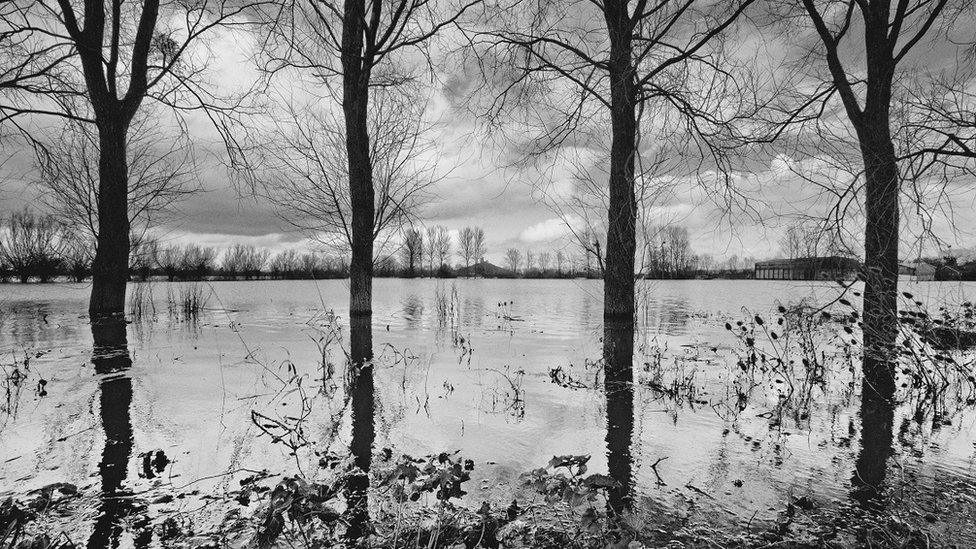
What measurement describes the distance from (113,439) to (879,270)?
26.3ft

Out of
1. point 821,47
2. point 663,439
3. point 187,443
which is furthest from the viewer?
point 821,47

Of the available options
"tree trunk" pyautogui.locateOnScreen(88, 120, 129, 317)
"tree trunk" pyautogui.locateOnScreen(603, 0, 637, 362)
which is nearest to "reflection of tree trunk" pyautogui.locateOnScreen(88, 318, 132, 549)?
"tree trunk" pyautogui.locateOnScreen(88, 120, 129, 317)

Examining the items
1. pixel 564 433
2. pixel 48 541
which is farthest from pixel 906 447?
pixel 48 541

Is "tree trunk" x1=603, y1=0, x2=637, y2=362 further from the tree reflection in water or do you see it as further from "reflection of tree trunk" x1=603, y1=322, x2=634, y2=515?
the tree reflection in water

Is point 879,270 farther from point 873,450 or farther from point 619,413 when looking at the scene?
point 619,413

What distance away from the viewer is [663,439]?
386 cm

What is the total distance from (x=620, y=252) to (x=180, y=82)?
10.4 meters

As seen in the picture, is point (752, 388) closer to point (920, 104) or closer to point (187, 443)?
point (920, 104)

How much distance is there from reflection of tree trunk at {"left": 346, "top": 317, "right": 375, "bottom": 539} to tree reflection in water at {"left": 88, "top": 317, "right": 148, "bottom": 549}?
99 cm

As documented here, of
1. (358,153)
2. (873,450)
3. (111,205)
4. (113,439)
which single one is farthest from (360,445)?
(111,205)

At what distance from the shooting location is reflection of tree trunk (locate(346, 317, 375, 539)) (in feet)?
8.36

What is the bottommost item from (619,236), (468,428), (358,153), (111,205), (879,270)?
(468,428)

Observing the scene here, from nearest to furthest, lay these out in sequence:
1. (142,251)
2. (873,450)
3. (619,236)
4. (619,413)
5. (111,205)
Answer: (873,450) < (619,413) < (619,236) < (111,205) < (142,251)

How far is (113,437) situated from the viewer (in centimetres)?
369
